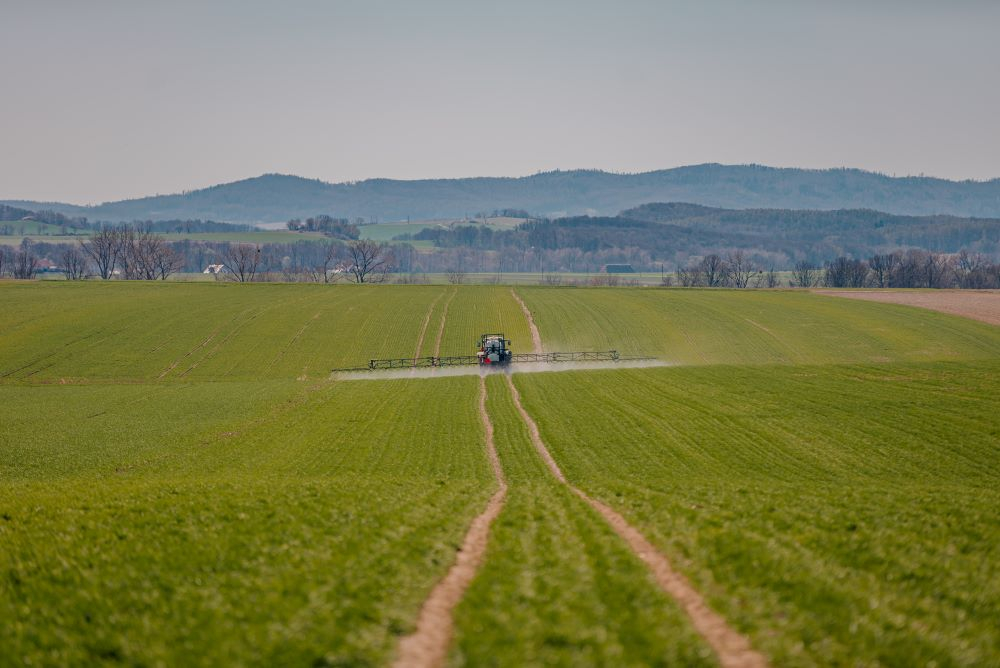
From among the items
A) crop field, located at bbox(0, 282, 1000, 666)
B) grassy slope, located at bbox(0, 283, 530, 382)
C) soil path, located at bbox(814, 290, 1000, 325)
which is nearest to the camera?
crop field, located at bbox(0, 282, 1000, 666)

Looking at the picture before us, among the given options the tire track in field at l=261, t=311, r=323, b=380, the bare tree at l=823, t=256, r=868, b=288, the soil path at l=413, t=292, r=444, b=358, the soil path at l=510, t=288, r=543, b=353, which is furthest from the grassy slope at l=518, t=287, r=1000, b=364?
the bare tree at l=823, t=256, r=868, b=288

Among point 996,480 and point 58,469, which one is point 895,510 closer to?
point 996,480

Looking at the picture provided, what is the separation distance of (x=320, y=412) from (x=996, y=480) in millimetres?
32317

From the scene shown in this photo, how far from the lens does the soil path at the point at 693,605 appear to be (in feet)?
31.8

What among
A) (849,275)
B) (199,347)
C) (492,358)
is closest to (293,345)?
(199,347)

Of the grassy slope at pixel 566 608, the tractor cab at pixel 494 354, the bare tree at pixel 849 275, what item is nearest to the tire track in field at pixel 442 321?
the tractor cab at pixel 494 354

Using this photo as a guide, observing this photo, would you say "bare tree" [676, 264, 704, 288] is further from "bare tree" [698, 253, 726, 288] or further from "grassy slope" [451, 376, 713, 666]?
"grassy slope" [451, 376, 713, 666]

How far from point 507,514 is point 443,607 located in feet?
20.7

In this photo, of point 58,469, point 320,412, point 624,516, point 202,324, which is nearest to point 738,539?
point 624,516

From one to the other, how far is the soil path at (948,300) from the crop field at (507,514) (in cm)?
5025

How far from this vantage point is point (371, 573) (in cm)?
1253

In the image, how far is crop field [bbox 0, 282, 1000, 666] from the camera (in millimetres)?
10297

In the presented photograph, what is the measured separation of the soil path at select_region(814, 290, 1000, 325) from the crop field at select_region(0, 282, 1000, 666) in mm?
50250

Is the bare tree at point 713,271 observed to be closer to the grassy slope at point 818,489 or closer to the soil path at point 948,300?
the soil path at point 948,300
